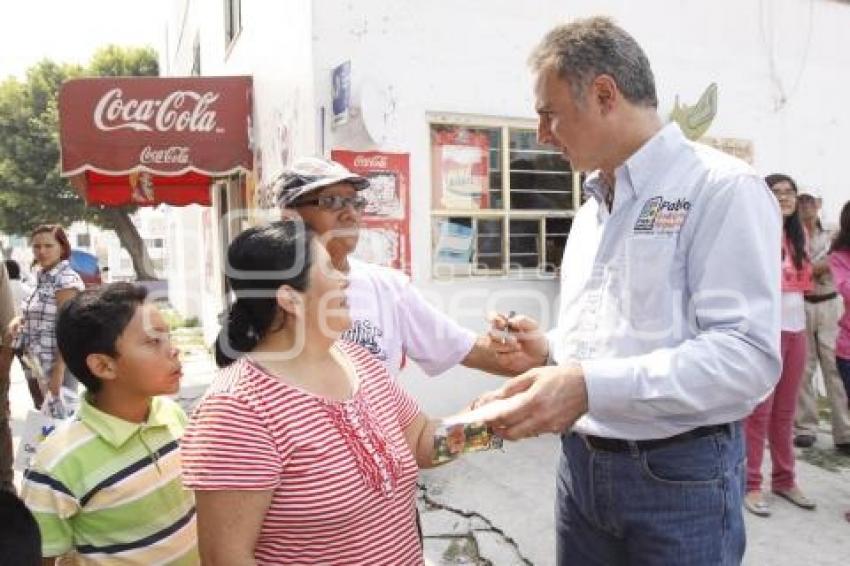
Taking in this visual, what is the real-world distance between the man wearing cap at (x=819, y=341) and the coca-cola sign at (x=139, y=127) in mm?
5494

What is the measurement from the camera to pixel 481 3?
550cm

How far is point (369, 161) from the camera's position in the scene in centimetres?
513

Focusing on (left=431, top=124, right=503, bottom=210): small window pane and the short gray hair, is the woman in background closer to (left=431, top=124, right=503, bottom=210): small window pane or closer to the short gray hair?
(left=431, top=124, right=503, bottom=210): small window pane

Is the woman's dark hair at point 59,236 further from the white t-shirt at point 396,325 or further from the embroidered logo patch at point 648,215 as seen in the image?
the embroidered logo patch at point 648,215

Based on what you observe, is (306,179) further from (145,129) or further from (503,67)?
(145,129)

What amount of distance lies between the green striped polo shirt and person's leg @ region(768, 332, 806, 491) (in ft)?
11.8

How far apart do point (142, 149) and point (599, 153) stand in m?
6.00

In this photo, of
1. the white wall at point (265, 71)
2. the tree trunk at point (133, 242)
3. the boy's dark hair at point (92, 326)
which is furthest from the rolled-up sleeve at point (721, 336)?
the tree trunk at point (133, 242)

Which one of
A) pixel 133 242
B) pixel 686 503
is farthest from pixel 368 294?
pixel 133 242

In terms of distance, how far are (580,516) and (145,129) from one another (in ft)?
20.3

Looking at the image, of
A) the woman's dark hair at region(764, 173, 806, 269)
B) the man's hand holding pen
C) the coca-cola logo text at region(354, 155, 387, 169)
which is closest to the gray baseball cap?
the man's hand holding pen

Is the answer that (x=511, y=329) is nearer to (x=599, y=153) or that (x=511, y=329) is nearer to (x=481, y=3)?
(x=599, y=153)

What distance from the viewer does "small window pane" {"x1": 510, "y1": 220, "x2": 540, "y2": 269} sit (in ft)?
19.7

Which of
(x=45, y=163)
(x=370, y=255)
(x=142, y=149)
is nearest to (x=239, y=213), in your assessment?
(x=142, y=149)
